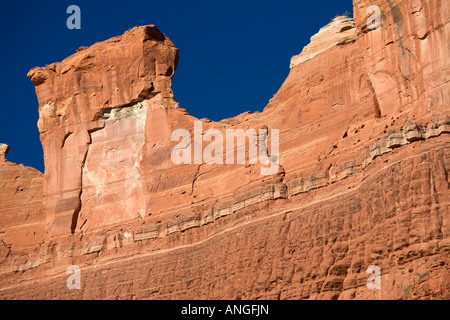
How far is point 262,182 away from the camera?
55375 millimetres

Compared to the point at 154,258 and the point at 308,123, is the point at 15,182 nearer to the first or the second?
the point at 154,258

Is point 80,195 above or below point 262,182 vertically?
above

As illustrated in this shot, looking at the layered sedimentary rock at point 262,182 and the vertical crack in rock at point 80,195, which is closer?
the layered sedimentary rock at point 262,182

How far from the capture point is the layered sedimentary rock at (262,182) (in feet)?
149

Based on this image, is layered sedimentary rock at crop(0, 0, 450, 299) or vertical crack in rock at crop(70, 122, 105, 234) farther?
vertical crack in rock at crop(70, 122, 105, 234)

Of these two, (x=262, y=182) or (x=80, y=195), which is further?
(x=80, y=195)

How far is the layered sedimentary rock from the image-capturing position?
45312 millimetres

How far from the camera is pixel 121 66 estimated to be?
213ft
